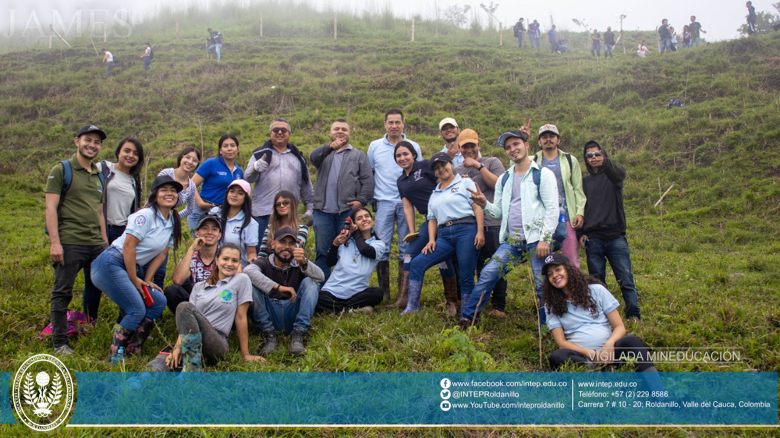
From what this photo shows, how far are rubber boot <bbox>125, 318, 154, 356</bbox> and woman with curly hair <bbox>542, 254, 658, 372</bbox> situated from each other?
3709 millimetres

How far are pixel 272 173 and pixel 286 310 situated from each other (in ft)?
6.07

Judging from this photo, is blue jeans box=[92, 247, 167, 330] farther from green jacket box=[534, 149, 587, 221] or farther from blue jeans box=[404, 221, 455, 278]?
green jacket box=[534, 149, 587, 221]

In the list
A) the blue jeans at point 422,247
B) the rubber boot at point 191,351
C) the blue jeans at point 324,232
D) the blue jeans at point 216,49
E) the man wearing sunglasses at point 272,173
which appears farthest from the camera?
the blue jeans at point 216,49

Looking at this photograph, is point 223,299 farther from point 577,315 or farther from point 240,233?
point 577,315

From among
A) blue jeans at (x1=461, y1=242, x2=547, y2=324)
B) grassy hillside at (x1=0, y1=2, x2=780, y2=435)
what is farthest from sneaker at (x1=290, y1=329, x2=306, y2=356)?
blue jeans at (x1=461, y1=242, x2=547, y2=324)

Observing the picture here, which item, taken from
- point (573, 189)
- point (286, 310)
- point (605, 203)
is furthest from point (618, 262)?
point (286, 310)

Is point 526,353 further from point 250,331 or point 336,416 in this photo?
point 250,331

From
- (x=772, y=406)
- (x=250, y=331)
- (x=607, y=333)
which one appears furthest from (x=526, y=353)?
(x=250, y=331)

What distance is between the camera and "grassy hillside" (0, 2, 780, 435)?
14.3ft

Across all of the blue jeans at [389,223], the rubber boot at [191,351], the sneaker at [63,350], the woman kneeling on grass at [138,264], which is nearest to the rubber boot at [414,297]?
the blue jeans at [389,223]

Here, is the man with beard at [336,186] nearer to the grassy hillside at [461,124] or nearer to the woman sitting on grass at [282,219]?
the woman sitting on grass at [282,219]

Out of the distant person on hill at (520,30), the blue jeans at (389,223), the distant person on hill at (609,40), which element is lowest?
the blue jeans at (389,223)

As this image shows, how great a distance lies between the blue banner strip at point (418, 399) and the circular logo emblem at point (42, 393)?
0.39 ft

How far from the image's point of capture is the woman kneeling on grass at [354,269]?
4961mm
